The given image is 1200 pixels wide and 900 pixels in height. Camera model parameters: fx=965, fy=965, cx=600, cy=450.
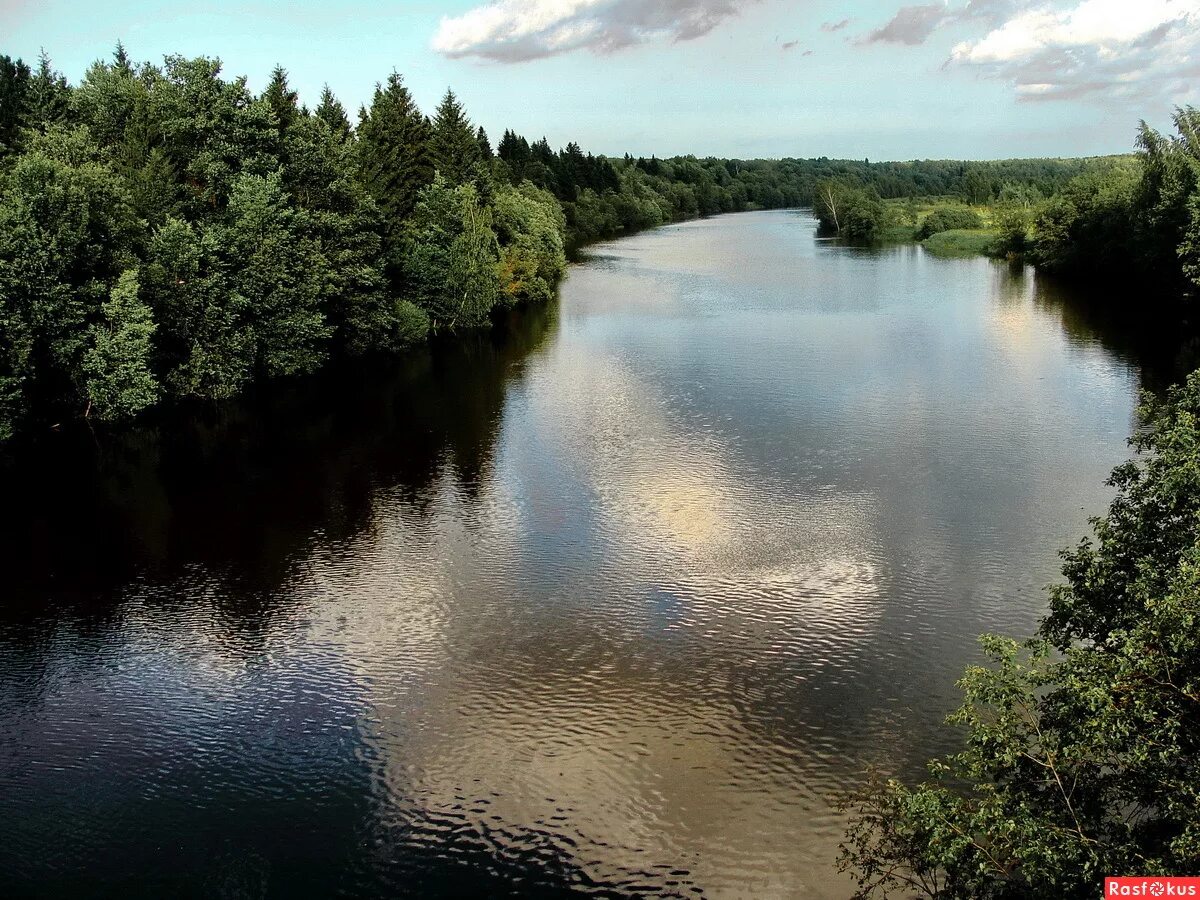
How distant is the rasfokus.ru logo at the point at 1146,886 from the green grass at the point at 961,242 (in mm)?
105397

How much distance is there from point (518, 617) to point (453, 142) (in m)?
51.3

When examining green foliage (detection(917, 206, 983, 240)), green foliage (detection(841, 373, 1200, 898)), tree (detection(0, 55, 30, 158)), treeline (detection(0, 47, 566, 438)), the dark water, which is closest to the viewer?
green foliage (detection(841, 373, 1200, 898))

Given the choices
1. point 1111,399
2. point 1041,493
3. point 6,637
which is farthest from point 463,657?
point 1111,399

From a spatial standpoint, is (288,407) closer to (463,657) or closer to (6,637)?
(6,637)

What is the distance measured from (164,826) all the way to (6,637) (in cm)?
1039

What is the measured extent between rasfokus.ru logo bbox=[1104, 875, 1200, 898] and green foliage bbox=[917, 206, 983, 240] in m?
122

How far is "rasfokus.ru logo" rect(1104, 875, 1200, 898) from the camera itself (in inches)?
424

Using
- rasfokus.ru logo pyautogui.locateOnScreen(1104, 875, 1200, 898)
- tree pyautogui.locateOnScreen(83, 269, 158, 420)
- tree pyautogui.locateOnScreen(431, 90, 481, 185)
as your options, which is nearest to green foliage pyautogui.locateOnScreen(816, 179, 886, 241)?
tree pyautogui.locateOnScreen(431, 90, 481, 185)

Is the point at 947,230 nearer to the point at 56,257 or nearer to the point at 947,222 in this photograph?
the point at 947,222

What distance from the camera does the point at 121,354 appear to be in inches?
1591

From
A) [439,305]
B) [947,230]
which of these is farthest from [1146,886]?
[947,230]

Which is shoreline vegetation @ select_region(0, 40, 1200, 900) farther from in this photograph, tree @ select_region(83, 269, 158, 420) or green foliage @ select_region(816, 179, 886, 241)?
green foliage @ select_region(816, 179, 886, 241)

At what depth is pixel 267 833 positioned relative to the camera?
59.8 feet

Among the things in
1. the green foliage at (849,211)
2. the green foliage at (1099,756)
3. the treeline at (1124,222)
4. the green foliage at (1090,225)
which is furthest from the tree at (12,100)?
the green foliage at (849,211)
